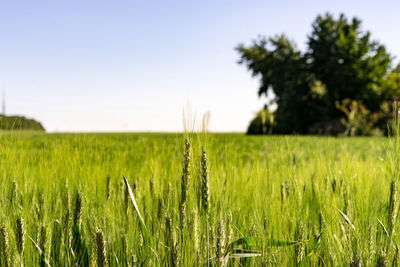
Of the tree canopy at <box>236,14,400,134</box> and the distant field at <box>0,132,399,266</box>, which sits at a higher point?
the tree canopy at <box>236,14,400,134</box>

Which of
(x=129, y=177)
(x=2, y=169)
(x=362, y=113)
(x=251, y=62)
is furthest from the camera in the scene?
(x=251, y=62)

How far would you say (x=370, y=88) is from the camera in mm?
23031

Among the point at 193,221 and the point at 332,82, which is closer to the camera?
the point at 193,221

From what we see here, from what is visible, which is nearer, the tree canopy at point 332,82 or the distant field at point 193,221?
the distant field at point 193,221

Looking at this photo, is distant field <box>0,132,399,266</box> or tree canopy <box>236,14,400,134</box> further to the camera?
tree canopy <box>236,14,400,134</box>

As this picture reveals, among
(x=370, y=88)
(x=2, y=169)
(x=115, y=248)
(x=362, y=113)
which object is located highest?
(x=370, y=88)

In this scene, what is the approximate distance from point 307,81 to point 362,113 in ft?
13.5

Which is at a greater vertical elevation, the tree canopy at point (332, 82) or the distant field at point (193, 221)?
the tree canopy at point (332, 82)

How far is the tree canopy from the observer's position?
2273cm

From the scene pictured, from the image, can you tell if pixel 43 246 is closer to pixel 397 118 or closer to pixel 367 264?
pixel 367 264

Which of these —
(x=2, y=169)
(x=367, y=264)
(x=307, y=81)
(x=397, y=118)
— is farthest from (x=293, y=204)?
(x=307, y=81)

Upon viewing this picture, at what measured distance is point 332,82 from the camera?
23.7 meters

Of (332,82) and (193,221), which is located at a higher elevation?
(332,82)

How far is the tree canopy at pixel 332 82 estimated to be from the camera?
22.7m
